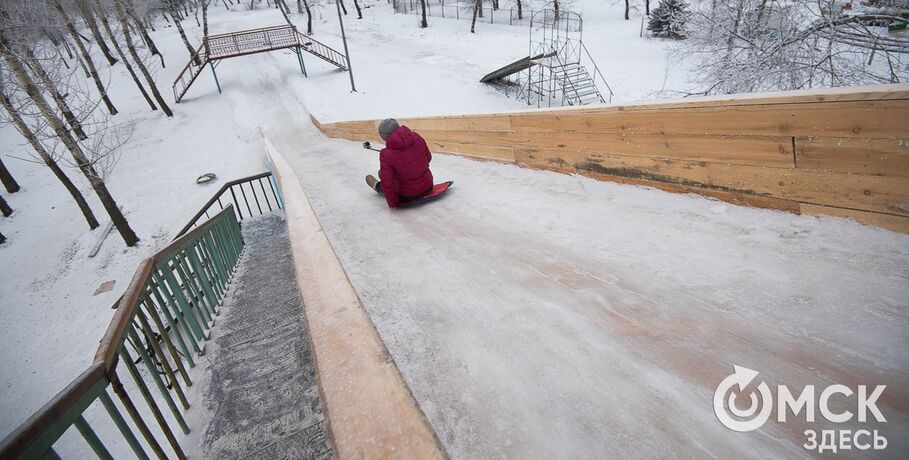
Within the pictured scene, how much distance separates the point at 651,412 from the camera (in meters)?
1.49

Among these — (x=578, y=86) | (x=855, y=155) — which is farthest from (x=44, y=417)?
(x=578, y=86)

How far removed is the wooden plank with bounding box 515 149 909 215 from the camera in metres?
2.13

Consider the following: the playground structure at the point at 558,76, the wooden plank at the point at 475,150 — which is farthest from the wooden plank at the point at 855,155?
the playground structure at the point at 558,76

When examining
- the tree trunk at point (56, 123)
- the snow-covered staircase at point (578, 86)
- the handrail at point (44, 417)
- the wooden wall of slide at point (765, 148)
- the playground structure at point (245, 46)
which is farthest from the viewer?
the playground structure at point (245, 46)

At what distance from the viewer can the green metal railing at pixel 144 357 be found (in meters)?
1.42

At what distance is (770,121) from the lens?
8.07 ft

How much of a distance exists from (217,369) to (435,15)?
46300 mm

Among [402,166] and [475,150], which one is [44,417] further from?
[475,150]

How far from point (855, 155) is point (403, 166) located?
366cm

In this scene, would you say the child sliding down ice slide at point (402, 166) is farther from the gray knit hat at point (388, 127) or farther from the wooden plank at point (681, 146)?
the wooden plank at point (681, 146)

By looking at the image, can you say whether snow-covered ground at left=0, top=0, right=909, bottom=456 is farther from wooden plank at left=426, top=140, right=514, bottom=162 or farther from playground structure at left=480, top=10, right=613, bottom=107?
playground structure at left=480, top=10, right=613, bottom=107

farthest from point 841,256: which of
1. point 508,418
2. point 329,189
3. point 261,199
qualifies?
point 261,199

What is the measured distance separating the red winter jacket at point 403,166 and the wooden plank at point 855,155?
3.34 meters

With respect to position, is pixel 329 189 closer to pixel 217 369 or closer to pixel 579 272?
pixel 217 369
